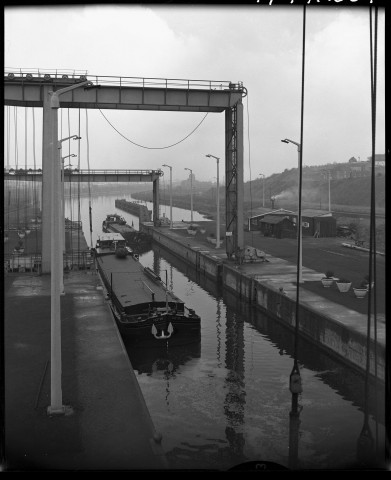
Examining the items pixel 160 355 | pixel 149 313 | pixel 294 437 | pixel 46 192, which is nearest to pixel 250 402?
pixel 294 437

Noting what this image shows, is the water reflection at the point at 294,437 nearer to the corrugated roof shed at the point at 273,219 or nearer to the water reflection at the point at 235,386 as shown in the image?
the water reflection at the point at 235,386

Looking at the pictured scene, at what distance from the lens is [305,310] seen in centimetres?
2042

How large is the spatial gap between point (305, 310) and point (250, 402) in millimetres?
6229

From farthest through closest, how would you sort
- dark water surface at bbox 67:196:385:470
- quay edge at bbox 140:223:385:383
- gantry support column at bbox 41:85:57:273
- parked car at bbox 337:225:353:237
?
parked car at bbox 337:225:353:237 → gantry support column at bbox 41:85:57:273 → quay edge at bbox 140:223:385:383 → dark water surface at bbox 67:196:385:470

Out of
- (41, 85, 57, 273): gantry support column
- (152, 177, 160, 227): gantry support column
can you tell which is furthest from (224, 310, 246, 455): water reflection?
(152, 177, 160, 227): gantry support column

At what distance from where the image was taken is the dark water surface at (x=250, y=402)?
39.4 feet

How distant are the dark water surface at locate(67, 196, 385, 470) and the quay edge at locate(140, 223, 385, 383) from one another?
0.48m

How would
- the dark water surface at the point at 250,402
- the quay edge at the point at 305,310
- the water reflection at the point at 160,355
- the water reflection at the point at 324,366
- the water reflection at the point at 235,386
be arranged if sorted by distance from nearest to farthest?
the dark water surface at the point at 250,402 < the water reflection at the point at 235,386 < the water reflection at the point at 324,366 < the quay edge at the point at 305,310 < the water reflection at the point at 160,355

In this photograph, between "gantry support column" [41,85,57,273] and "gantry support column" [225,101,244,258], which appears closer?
"gantry support column" [41,85,57,273]

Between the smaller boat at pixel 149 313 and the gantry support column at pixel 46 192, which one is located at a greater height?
the gantry support column at pixel 46 192

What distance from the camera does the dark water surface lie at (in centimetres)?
1202

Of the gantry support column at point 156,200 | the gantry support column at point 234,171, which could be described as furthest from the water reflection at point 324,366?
the gantry support column at point 156,200

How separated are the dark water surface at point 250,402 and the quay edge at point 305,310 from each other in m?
0.48

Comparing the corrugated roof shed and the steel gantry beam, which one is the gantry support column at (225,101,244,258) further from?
the corrugated roof shed
